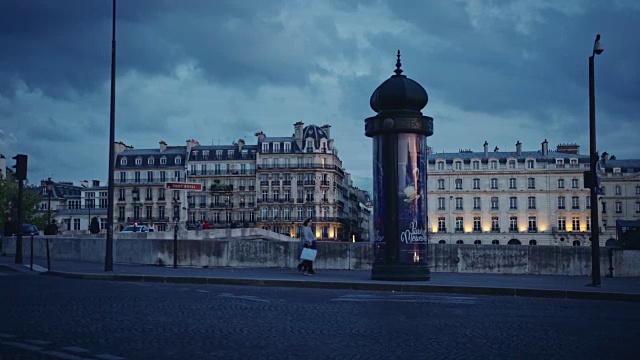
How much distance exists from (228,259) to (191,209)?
9348 cm

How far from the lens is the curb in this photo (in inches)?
600

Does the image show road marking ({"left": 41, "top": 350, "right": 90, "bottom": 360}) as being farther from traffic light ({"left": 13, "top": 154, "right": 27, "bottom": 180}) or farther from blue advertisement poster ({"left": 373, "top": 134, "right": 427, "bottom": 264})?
traffic light ({"left": 13, "top": 154, "right": 27, "bottom": 180})

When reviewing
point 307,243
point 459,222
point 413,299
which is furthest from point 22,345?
point 459,222

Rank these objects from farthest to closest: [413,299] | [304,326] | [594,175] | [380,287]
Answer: [594,175], [380,287], [413,299], [304,326]

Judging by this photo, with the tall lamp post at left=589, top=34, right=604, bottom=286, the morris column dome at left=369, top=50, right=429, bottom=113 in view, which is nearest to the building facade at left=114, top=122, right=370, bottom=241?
the morris column dome at left=369, top=50, right=429, bottom=113

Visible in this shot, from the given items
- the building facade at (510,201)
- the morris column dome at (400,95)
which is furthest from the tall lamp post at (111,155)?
the building facade at (510,201)

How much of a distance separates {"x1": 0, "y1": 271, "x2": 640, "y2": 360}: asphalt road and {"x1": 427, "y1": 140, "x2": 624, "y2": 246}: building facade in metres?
89.8

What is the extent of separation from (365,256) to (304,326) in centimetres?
1368

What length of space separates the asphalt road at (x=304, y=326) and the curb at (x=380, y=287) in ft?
2.32

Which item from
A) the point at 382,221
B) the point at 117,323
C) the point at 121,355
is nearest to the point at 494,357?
the point at 121,355

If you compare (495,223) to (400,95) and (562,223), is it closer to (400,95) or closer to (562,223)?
(562,223)

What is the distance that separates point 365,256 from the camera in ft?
77.1

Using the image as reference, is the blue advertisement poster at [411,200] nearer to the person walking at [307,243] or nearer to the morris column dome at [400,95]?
the morris column dome at [400,95]

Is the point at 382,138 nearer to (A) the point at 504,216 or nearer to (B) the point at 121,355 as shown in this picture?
(B) the point at 121,355
